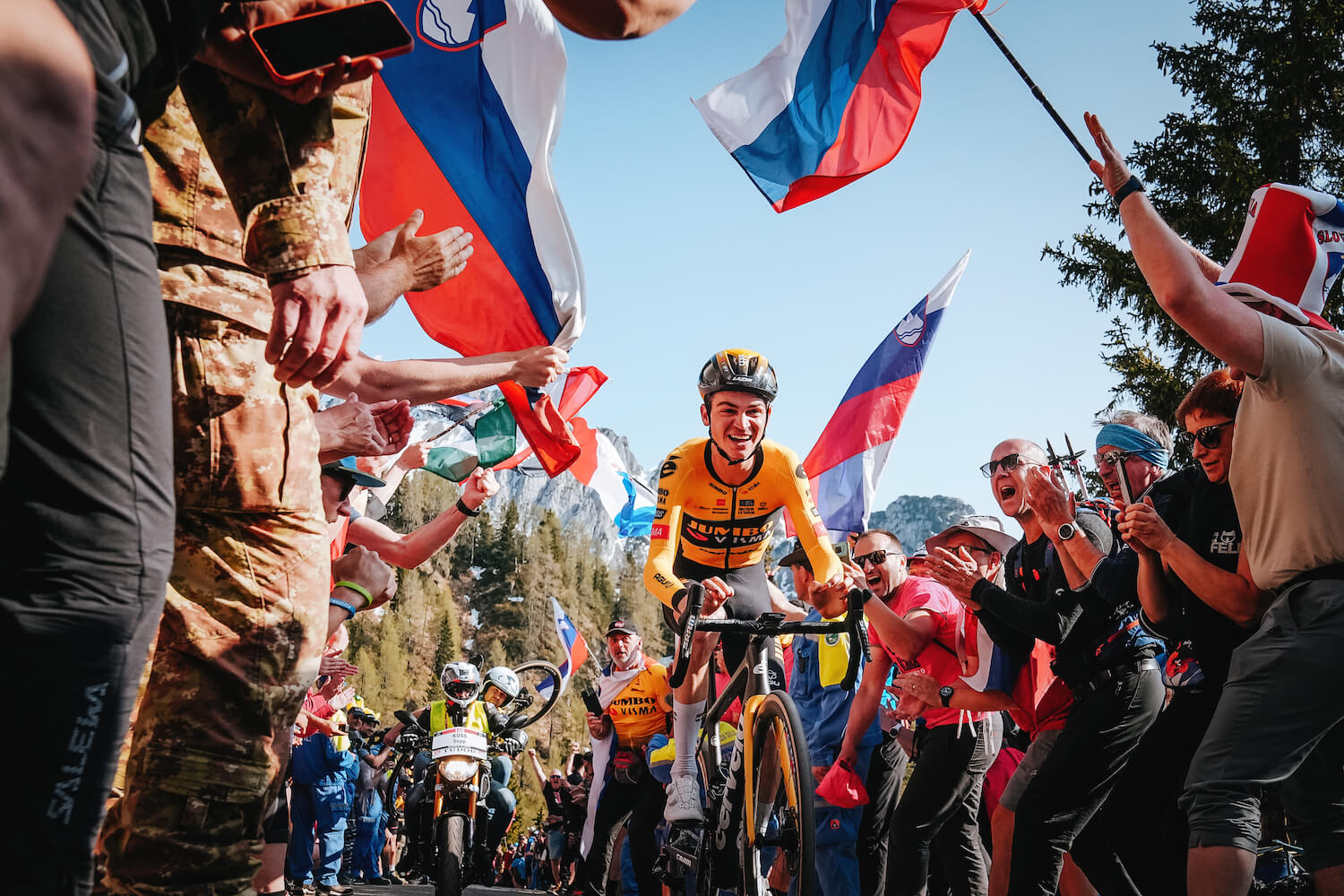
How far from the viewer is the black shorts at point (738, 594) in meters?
6.33

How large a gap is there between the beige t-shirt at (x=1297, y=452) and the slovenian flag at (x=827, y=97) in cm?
448

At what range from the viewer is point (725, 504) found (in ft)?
22.4

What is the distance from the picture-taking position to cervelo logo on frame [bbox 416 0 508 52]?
20.1 feet

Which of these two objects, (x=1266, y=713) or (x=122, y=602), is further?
(x=1266, y=713)

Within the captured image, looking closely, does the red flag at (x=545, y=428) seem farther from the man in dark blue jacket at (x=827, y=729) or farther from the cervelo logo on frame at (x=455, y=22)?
the man in dark blue jacket at (x=827, y=729)

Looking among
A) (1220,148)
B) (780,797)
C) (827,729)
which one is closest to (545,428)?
(780,797)

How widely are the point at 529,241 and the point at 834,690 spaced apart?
4341mm

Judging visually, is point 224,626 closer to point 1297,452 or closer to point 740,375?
point 1297,452

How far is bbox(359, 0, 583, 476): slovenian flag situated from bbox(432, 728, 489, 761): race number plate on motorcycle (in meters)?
6.01

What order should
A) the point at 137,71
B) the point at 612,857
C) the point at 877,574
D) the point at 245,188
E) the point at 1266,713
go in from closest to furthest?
the point at 137,71, the point at 245,188, the point at 1266,713, the point at 877,574, the point at 612,857

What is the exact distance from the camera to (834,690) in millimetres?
8320

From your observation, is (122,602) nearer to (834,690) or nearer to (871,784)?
(871,784)

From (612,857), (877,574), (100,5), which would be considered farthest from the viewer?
(612,857)

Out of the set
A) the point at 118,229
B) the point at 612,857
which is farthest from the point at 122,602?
→ the point at 612,857
